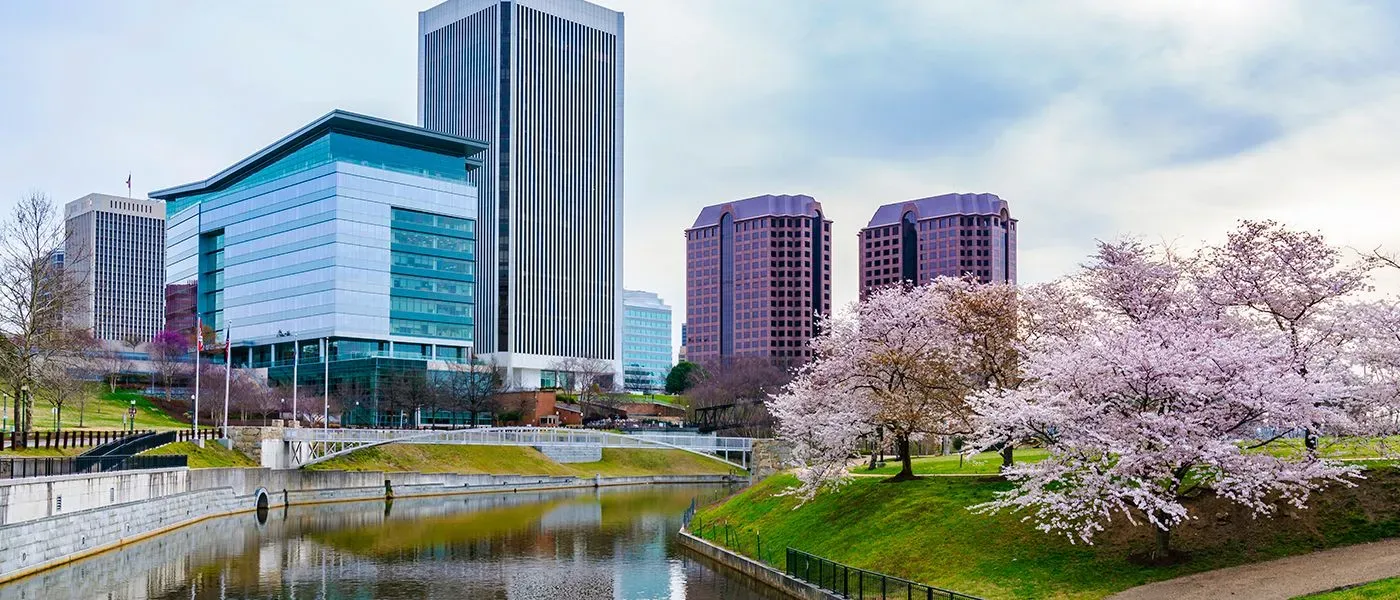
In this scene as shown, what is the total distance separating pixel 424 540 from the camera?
244 ft

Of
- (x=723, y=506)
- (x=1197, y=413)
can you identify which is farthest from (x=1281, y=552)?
(x=723, y=506)

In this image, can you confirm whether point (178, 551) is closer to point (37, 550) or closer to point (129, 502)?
point (129, 502)

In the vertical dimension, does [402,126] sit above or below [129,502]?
above

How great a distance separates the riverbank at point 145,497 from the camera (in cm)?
5141

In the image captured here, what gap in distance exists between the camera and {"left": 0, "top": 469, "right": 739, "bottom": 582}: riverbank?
169ft

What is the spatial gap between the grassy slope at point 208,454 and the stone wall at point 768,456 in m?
46.5

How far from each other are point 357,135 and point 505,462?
203 feet

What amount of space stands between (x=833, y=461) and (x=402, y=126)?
13392cm

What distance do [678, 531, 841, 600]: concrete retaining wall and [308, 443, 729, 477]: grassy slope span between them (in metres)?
59.8

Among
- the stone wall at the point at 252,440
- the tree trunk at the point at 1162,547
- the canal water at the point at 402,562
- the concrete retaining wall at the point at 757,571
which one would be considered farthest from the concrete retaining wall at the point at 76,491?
the tree trunk at the point at 1162,547

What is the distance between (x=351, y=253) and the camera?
170000mm

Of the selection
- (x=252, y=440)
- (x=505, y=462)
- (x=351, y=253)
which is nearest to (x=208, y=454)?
(x=252, y=440)

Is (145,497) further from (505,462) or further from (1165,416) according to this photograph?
(505,462)

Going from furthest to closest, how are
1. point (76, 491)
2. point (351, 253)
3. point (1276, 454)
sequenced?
point (351, 253), point (76, 491), point (1276, 454)
